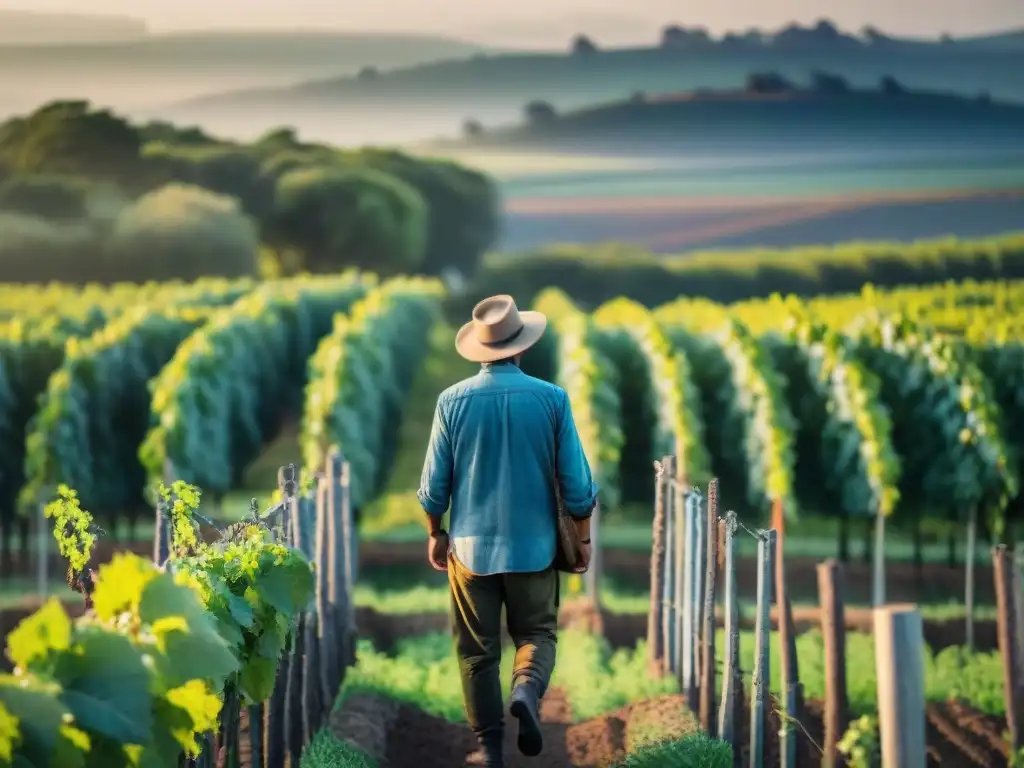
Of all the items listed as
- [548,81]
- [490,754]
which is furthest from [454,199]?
[490,754]

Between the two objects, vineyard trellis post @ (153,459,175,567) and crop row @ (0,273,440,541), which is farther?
crop row @ (0,273,440,541)

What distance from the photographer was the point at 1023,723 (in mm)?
4406

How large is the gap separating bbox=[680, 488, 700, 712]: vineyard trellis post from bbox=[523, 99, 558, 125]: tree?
651cm

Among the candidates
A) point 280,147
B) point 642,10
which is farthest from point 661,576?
point 280,147

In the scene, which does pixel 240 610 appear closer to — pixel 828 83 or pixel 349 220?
pixel 828 83

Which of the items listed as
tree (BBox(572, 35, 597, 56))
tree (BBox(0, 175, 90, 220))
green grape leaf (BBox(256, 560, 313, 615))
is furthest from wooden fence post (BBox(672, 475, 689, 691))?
tree (BBox(0, 175, 90, 220))

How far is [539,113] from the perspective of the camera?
11.2 m

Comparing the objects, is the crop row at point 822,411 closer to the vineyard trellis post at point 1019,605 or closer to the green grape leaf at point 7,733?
the vineyard trellis post at point 1019,605

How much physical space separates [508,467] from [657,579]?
2007 millimetres

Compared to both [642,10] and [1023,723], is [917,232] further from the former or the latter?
[1023,723]

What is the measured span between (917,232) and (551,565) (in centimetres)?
739

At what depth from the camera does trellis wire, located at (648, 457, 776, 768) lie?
3.87 m

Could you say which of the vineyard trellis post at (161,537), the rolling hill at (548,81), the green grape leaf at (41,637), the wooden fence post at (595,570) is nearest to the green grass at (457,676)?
the wooden fence post at (595,570)

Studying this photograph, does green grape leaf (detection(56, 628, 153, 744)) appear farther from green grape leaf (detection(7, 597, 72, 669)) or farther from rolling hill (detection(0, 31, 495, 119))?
rolling hill (detection(0, 31, 495, 119))
